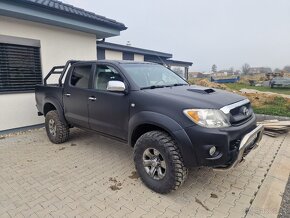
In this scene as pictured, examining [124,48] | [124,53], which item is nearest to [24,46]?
[124,48]

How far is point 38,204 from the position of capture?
2881 millimetres

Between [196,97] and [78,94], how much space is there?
96.6 inches

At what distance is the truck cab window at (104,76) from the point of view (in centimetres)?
387

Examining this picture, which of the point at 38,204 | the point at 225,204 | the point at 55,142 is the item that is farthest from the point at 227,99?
the point at 55,142

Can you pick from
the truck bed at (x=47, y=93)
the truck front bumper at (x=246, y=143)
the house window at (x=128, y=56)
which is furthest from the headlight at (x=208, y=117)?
the house window at (x=128, y=56)

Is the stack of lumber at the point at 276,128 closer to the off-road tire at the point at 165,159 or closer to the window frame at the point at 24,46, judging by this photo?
the off-road tire at the point at 165,159

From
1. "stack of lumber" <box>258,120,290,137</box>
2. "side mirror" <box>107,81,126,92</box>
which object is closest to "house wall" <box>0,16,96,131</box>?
"side mirror" <box>107,81,126,92</box>

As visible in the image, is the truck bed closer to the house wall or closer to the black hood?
the house wall

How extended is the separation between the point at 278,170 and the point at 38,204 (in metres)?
3.72

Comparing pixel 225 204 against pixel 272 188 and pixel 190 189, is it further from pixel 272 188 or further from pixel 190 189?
pixel 272 188

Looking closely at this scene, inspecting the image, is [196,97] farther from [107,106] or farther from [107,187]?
[107,187]

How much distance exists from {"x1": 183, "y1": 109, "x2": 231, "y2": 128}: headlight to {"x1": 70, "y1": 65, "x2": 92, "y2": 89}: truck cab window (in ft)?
7.72

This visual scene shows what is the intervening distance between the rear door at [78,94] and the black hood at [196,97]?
4.98 ft

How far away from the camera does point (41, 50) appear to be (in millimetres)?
6672
